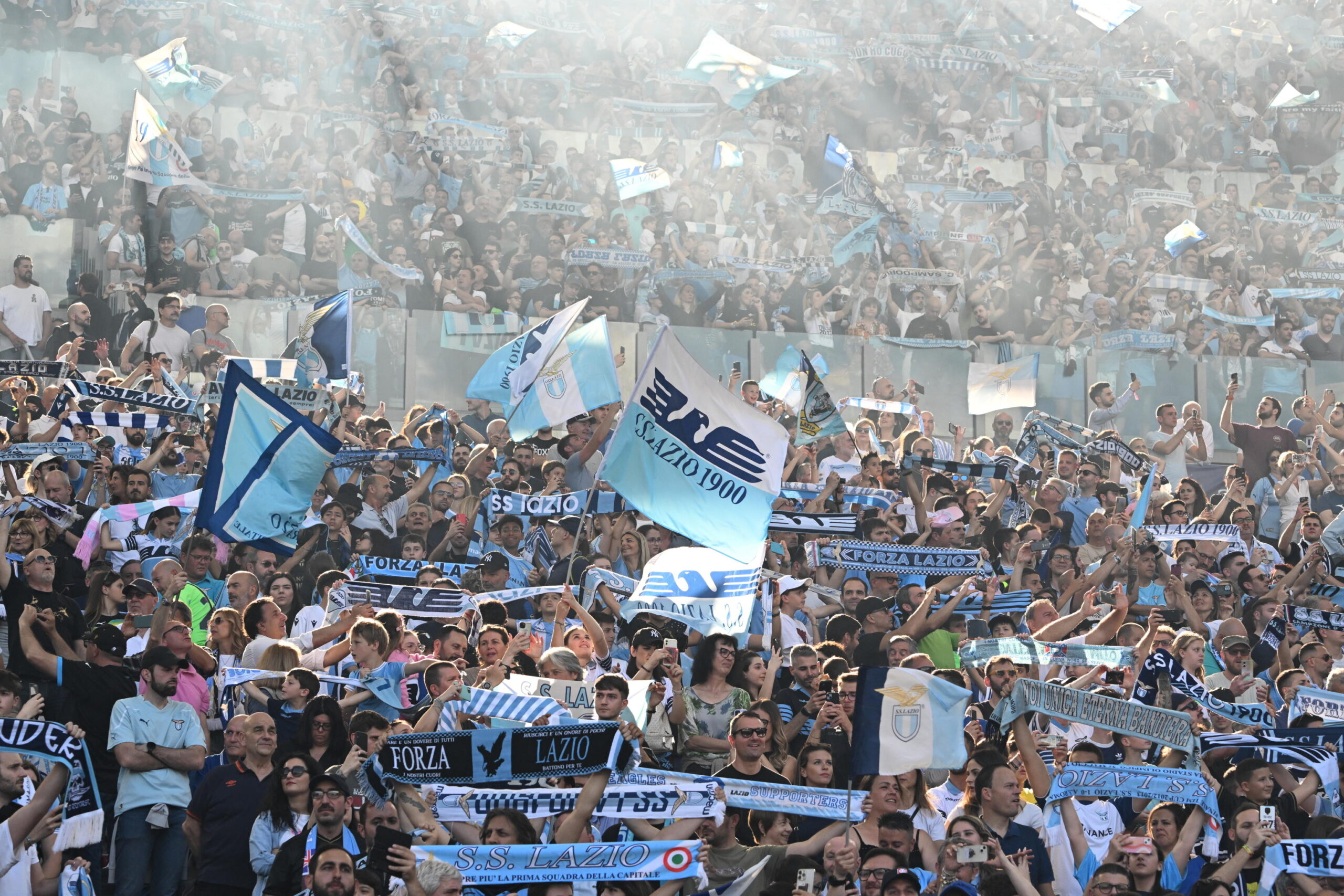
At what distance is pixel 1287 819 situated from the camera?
401 inches

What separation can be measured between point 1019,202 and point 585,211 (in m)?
6.06

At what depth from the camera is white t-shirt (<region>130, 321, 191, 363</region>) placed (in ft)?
57.4

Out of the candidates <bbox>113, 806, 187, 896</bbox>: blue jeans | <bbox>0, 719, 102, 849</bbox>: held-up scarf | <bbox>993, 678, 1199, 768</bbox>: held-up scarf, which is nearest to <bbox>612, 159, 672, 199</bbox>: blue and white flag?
<bbox>993, 678, 1199, 768</bbox>: held-up scarf

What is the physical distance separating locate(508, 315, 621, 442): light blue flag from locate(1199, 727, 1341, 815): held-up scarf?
6.51 m

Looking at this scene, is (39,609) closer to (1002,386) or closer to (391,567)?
(391,567)

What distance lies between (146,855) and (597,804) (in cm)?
230

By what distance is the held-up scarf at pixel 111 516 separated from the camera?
1284cm

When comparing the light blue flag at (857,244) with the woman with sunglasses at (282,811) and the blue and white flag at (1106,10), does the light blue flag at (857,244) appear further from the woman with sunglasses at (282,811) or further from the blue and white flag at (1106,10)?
the woman with sunglasses at (282,811)

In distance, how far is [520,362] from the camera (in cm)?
1605

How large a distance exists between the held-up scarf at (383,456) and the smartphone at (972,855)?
21.8ft

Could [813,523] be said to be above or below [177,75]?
below

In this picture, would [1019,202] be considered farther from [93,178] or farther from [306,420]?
[306,420]

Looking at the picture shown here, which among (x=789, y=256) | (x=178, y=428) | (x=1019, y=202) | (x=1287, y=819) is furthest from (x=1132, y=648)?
(x=1019, y=202)

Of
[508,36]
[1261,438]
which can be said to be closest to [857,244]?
[1261,438]
